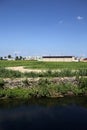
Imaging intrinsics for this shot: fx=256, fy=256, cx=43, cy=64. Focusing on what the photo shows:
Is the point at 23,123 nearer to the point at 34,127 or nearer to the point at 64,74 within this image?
the point at 34,127

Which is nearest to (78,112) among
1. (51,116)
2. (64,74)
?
(51,116)

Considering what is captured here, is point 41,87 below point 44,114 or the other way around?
the other way around

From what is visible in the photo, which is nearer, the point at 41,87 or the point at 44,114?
the point at 44,114

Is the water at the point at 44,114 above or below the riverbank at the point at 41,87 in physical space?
below

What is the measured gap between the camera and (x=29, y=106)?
54.8 ft

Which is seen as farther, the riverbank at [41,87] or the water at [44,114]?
the riverbank at [41,87]

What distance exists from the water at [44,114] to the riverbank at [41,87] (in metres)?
0.86

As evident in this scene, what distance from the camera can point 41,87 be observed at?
19.6 m

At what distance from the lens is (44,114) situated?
15.0 meters

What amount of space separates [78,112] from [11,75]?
27.5ft

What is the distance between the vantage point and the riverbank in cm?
1880

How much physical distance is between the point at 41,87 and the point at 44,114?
4783 millimetres

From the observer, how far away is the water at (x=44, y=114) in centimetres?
1263

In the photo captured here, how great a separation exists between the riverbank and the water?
860mm
